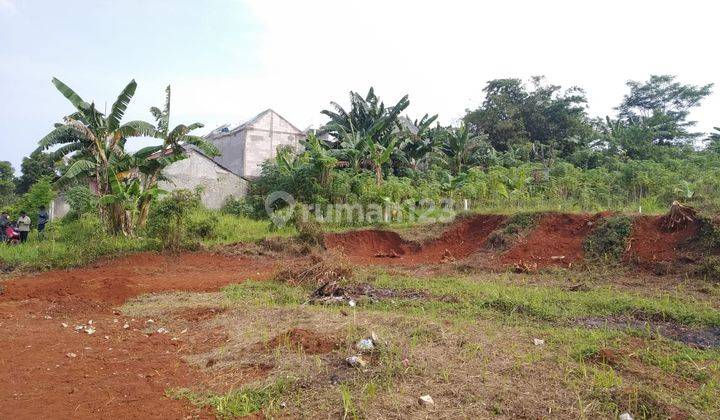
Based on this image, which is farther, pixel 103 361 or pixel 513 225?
pixel 513 225

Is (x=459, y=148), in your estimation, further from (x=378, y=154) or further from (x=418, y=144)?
(x=378, y=154)

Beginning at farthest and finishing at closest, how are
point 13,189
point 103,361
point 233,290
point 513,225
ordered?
1. point 13,189
2. point 513,225
3. point 233,290
4. point 103,361

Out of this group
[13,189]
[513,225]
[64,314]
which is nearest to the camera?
[64,314]

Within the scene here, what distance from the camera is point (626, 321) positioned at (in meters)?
6.05

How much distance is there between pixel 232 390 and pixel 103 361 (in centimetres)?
176

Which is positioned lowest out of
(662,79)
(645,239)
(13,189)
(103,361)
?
(103,361)

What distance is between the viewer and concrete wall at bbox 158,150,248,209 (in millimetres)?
21500

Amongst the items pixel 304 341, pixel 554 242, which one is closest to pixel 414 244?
pixel 554 242

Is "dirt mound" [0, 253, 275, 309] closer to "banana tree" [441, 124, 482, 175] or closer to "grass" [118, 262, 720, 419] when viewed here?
"grass" [118, 262, 720, 419]

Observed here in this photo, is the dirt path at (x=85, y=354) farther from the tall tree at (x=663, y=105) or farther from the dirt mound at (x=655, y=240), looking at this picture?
the tall tree at (x=663, y=105)

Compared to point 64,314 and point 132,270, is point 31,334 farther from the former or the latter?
point 132,270

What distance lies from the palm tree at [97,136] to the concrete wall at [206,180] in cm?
744

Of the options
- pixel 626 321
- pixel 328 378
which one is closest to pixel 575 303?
pixel 626 321

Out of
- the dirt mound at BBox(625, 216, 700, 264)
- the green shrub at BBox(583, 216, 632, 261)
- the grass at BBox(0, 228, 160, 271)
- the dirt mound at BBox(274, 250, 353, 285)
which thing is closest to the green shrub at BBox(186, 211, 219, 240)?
the grass at BBox(0, 228, 160, 271)
